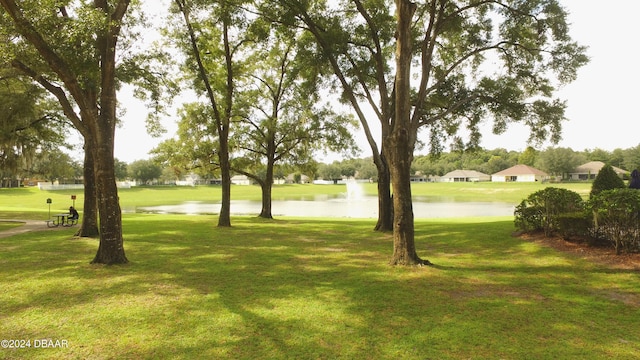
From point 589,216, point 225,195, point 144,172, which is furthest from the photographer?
point 144,172

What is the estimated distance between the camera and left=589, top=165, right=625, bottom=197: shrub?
15.5m

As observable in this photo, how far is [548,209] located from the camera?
12.9 metres

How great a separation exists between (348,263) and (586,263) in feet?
20.3

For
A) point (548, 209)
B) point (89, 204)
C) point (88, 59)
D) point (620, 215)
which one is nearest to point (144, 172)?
point (89, 204)

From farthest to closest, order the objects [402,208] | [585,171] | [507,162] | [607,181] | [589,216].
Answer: [507,162], [585,171], [607,181], [589,216], [402,208]

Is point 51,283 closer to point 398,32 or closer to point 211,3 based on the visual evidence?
point 398,32

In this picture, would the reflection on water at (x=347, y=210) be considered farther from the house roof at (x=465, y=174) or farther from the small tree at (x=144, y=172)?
the house roof at (x=465, y=174)

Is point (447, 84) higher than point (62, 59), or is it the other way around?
point (447, 84)

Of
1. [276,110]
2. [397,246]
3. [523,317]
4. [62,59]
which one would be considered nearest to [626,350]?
[523,317]

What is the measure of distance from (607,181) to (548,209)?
5205 mm

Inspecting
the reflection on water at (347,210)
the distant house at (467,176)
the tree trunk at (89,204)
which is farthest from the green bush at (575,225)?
the distant house at (467,176)

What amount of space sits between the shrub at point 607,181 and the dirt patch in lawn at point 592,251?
16.4 ft

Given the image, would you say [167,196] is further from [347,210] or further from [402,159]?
[402,159]

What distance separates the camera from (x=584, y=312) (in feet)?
19.6
